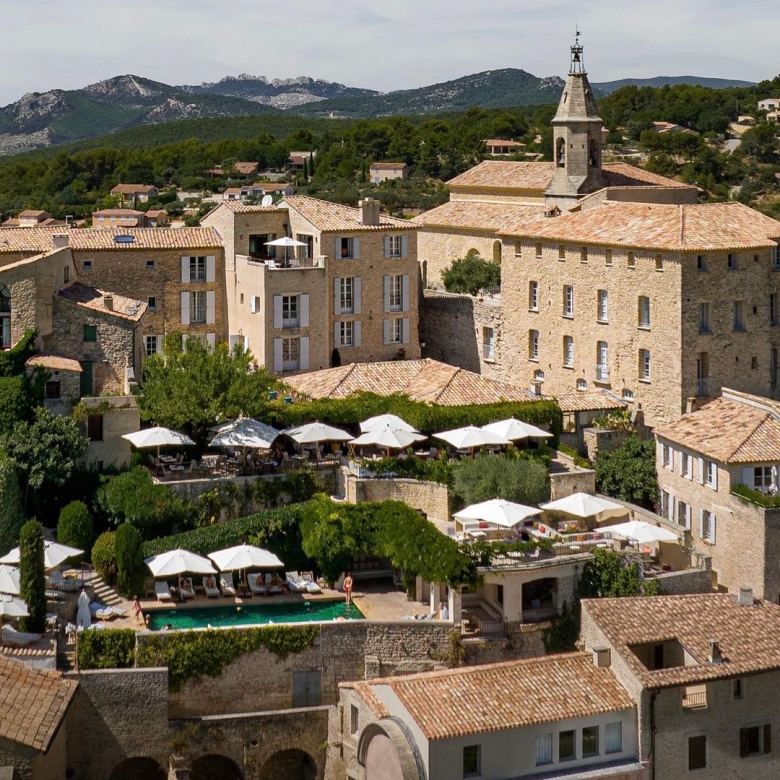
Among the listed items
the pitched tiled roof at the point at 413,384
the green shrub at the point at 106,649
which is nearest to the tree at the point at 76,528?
the green shrub at the point at 106,649

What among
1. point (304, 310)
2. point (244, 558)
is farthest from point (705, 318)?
point (244, 558)

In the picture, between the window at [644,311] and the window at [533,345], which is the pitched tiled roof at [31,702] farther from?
the window at [533,345]

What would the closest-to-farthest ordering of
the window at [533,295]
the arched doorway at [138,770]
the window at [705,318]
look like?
the arched doorway at [138,770], the window at [705,318], the window at [533,295]

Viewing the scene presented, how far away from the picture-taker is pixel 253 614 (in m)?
39.7

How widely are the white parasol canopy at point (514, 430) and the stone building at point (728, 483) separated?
3.79m

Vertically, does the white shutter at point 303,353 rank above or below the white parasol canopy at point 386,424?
above

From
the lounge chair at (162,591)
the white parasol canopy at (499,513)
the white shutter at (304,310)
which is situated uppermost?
the white shutter at (304,310)

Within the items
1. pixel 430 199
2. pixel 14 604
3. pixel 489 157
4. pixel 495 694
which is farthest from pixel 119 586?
pixel 489 157

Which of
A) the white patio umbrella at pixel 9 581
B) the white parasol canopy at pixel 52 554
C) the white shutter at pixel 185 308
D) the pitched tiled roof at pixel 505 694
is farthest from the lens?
the white shutter at pixel 185 308

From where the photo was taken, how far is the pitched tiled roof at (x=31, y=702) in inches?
1303

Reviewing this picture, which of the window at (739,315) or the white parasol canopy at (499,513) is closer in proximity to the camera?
the white parasol canopy at (499,513)

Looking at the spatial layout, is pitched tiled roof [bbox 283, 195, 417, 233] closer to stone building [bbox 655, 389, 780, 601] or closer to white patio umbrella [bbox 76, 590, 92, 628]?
stone building [bbox 655, 389, 780, 601]

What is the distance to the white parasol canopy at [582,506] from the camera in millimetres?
42531

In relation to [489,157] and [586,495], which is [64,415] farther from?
[489,157]
